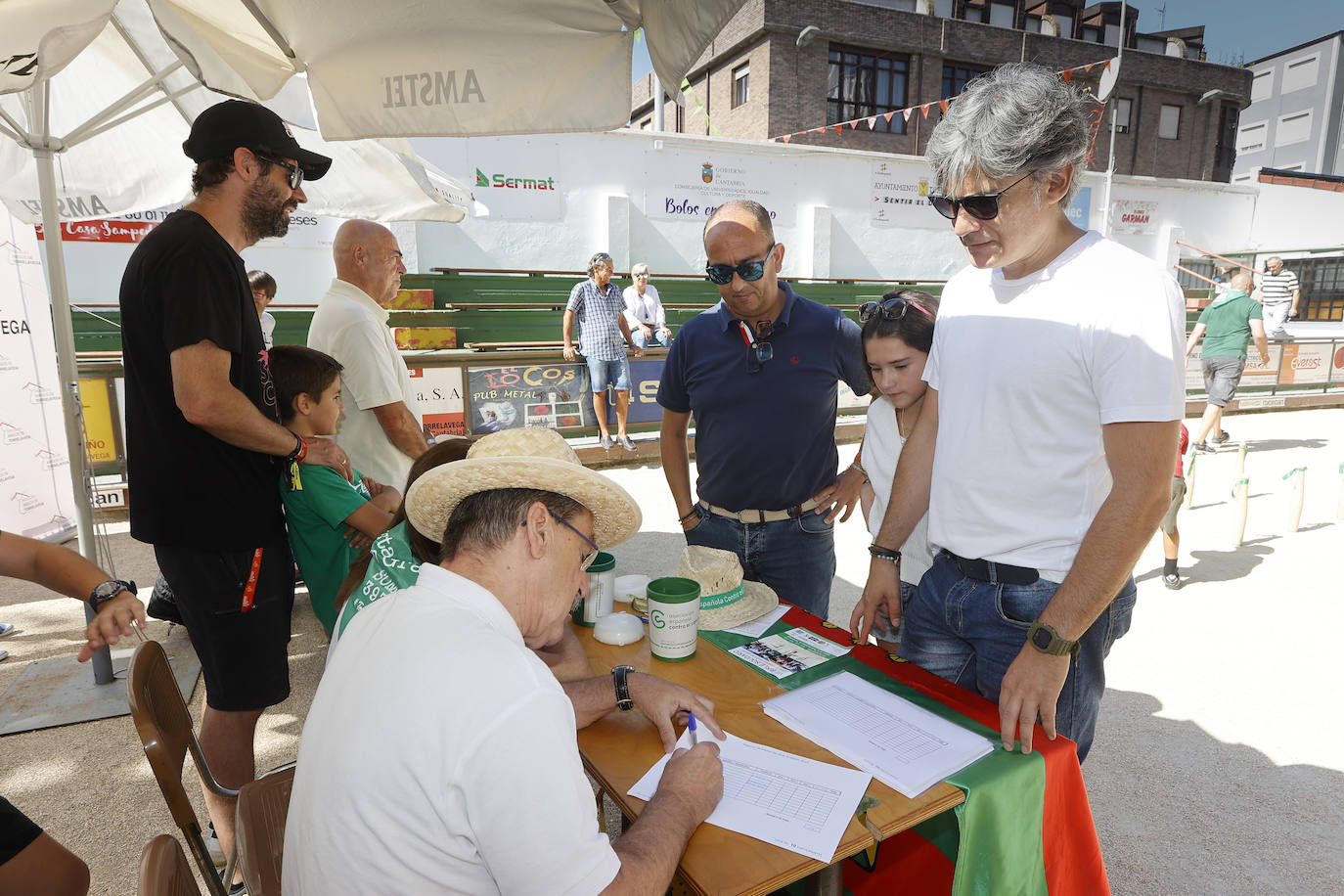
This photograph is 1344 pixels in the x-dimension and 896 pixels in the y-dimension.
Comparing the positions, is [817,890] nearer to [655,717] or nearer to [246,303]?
[655,717]

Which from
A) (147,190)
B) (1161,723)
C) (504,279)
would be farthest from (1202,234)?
(147,190)

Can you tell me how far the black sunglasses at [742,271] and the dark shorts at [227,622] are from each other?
1.87 metres

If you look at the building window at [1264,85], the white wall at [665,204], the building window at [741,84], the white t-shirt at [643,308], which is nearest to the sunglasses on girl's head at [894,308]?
the white t-shirt at [643,308]

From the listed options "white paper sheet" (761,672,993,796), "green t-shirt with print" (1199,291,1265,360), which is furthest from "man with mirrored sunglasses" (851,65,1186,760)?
"green t-shirt with print" (1199,291,1265,360)

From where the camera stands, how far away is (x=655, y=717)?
1.57 metres

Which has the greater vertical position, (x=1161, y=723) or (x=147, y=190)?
(x=147, y=190)

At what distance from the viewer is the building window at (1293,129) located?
114 ft

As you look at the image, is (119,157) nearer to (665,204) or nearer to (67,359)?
(67,359)

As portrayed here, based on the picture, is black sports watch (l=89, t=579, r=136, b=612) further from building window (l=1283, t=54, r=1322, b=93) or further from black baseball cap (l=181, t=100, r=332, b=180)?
building window (l=1283, t=54, r=1322, b=93)

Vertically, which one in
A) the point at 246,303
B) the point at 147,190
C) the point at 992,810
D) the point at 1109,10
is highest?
the point at 1109,10

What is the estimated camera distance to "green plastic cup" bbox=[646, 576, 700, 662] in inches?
73.7

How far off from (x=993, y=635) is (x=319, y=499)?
214 centimetres

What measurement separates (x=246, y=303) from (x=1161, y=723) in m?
4.24

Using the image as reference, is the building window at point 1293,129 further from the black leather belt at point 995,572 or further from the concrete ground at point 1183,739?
the black leather belt at point 995,572
